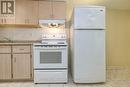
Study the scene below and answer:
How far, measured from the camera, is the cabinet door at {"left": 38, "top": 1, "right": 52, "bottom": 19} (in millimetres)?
4938

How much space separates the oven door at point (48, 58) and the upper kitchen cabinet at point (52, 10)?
887 mm

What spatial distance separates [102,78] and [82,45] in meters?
0.82

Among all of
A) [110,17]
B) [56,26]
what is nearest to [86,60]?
[56,26]

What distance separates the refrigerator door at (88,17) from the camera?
14.4ft

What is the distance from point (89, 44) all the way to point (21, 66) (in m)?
1.54

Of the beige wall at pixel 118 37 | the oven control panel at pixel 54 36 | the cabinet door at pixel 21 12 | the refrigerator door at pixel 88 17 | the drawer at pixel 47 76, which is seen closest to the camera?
the refrigerator door at pixel 88 17

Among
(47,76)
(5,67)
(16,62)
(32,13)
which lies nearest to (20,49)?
(16,62)

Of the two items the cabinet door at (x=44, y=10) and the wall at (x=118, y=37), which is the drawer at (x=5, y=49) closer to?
the cabinet door at (x=44, y=10)

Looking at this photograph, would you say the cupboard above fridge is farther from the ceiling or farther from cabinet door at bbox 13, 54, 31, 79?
cabinet door at bbox 13, 54, 31, 79

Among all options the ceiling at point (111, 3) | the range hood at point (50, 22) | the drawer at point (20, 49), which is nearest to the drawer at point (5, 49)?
the drawer at point (20, 49)

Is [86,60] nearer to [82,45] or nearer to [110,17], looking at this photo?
[82,45]

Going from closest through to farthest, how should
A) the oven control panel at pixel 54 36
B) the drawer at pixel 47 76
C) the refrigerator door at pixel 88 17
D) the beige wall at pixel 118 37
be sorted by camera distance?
the refrigerator door at pixel 88 17, the drawer at pixel 47 76, the oven control panel at pixel 54 36, the beige wall at pixel 118 37

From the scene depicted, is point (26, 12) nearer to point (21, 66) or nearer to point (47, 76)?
point (21, 66)

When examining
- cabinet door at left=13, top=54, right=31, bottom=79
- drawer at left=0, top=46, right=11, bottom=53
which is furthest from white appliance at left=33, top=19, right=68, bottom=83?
drawer at left=0, top=46, right=11, bottom=53
